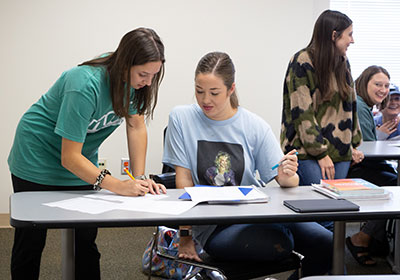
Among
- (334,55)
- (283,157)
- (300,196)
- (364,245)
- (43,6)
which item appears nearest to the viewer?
(300,196)

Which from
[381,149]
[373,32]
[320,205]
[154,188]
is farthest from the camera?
[373,32]

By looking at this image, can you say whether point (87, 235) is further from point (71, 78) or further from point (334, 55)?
point (334, 55)

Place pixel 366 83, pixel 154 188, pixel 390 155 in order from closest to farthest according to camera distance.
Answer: pixel 154 188 → pixel 390 155 → pixel 366 83

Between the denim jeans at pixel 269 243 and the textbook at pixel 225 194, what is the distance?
129mm

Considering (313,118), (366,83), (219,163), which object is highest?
(366,83)

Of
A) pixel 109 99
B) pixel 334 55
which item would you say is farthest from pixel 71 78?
pixel 334 55

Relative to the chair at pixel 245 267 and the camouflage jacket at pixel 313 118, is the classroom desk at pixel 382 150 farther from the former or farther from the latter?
the chair at pixel 245 267

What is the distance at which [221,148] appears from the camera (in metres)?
2.08

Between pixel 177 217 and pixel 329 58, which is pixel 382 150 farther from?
pixel 177 217

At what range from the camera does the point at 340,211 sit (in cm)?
163

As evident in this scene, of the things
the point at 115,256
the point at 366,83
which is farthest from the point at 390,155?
the point at 115,256

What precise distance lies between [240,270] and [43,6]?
9.44 feet

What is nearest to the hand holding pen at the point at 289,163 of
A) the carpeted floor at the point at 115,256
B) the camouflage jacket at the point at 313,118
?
the camouflage jacket at the point at 313,118

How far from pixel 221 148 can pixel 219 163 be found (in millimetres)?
66
